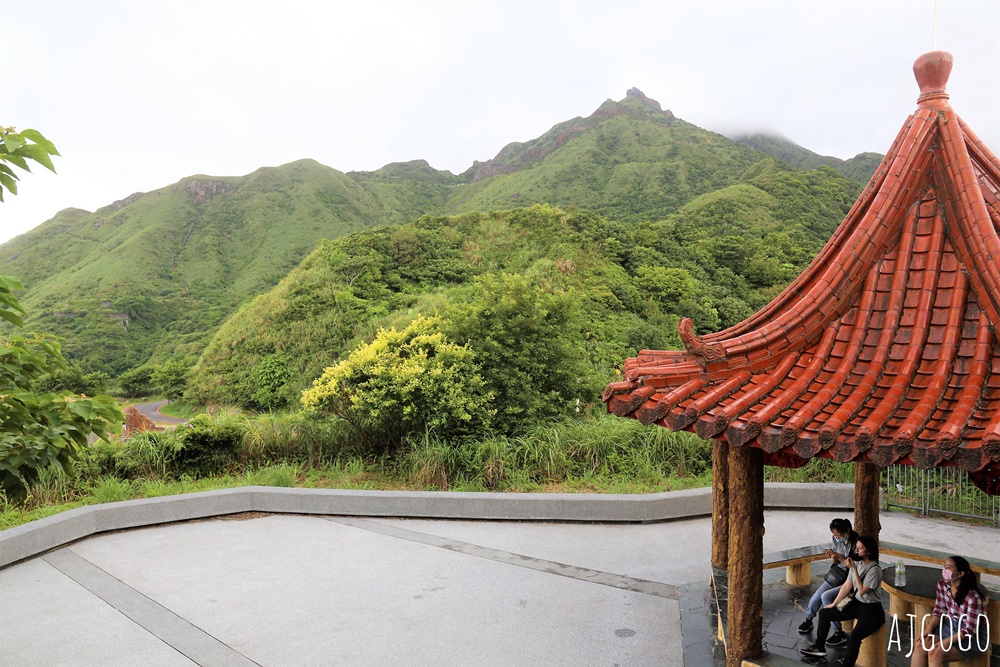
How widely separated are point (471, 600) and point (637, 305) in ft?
54.5

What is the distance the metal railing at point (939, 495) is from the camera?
28.9 ft

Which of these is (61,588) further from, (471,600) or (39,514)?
(471,600)

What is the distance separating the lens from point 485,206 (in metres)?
45.9

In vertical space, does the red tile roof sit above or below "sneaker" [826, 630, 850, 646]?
above

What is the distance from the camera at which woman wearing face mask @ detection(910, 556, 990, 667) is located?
3.59 metres

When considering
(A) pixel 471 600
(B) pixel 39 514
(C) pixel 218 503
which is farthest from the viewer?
(C) pixel 218 503

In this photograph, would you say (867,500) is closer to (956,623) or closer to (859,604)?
(859,604)

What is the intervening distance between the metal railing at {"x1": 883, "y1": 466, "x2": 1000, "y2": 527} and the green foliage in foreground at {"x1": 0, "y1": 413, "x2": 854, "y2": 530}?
2.20 ft

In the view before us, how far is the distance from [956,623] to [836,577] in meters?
0.74

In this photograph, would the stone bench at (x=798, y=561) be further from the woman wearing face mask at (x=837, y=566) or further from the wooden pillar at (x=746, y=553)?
the wooden pillar at (x=746, y=553)

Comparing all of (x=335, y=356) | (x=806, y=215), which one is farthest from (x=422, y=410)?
(x=806, y=215)

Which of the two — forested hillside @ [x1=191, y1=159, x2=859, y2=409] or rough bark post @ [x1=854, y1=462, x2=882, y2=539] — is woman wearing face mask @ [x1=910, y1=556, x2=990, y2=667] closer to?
rough bark post @ [x1=854, y1=462, x2=882, y2=539]

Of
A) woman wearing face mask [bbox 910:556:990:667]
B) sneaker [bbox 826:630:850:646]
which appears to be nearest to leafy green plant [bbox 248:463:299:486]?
sneaker [bbox 826:630:850:646]

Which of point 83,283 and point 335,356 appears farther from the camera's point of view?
point 83,283
